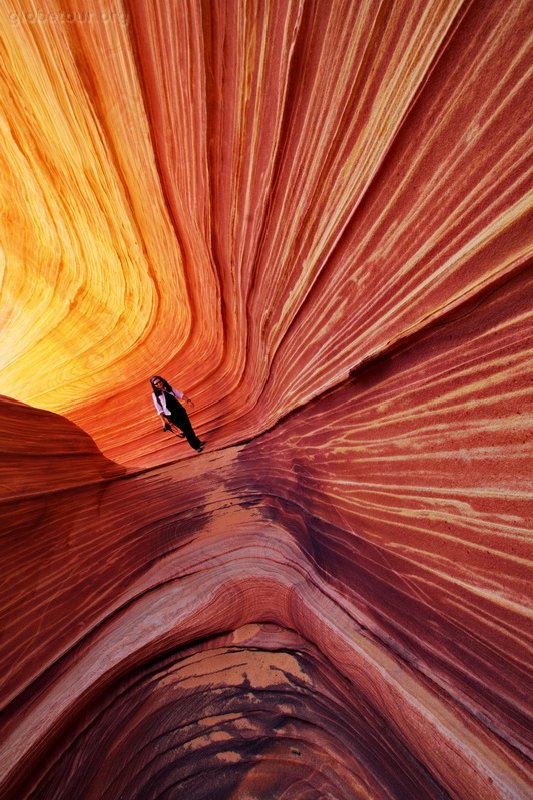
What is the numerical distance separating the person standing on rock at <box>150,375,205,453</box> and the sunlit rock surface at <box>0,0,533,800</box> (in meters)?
0.31

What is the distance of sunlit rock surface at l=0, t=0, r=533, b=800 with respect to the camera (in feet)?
1.96

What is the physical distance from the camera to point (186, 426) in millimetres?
2174

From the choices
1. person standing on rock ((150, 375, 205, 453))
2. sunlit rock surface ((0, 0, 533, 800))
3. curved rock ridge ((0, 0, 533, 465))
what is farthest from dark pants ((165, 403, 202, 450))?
sunlit rock surface ((0, 0, 533, 800))

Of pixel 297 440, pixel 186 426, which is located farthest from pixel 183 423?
pixel 297 440

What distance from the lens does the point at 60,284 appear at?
2.54 m

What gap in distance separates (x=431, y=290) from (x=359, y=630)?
2.92 ft

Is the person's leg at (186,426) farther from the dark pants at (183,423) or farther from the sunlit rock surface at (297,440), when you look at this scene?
the sunlit rock surface at (297,440)

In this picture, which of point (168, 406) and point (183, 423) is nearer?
point (168, 406)

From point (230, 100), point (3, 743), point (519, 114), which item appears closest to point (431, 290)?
point (519, 114)

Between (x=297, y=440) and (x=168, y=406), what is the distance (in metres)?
0.97

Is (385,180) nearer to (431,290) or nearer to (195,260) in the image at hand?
(431,290)

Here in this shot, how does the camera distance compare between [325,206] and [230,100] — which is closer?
[325,206]

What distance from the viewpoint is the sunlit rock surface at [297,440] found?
598 mm

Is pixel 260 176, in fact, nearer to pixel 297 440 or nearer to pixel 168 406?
pixel 297 440
